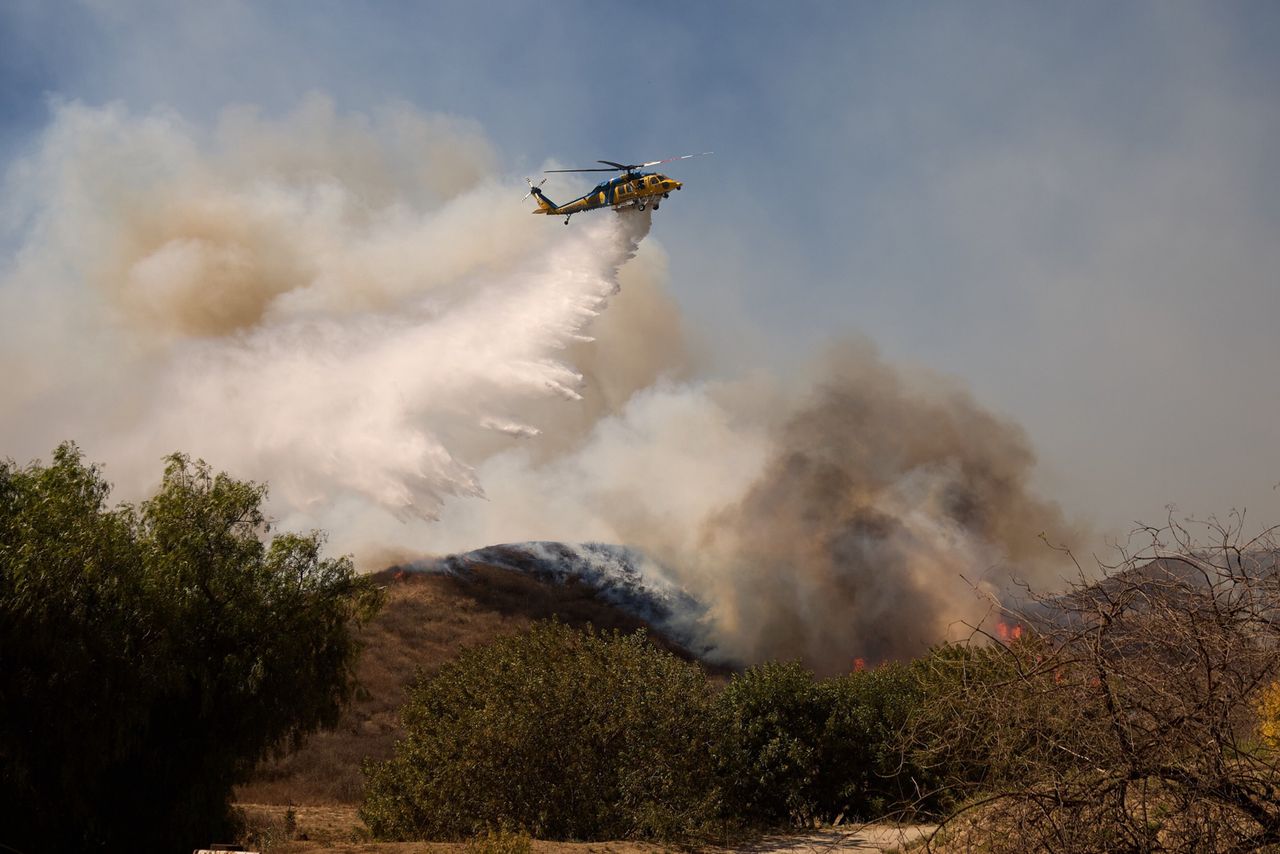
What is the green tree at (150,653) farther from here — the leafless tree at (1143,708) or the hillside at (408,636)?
the leafless tree at (1143,708)

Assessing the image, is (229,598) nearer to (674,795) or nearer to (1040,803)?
(674,795)

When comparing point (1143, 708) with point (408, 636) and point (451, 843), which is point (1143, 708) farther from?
point (408, 636)

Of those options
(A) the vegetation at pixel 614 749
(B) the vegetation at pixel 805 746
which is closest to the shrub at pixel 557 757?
(A) the vegetation at pixel 614 749

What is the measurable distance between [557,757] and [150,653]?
9596mm

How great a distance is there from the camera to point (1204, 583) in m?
7.45

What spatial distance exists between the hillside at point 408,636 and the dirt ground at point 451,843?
2.93 m

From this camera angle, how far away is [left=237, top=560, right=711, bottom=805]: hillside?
38.5 m

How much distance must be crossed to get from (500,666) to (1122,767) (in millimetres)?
19119

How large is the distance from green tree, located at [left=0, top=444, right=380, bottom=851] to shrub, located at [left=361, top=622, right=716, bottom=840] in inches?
118

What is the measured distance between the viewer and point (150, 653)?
1906 centimetres

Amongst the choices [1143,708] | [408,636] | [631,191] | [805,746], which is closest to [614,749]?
[805,746]

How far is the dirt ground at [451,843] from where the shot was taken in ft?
56.9

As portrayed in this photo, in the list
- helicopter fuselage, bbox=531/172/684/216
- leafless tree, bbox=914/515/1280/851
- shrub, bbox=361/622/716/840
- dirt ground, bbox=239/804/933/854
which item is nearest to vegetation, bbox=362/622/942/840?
shrub, bbox=361/622/716/840

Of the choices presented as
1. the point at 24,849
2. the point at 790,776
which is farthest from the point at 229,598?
the point at 790,776
